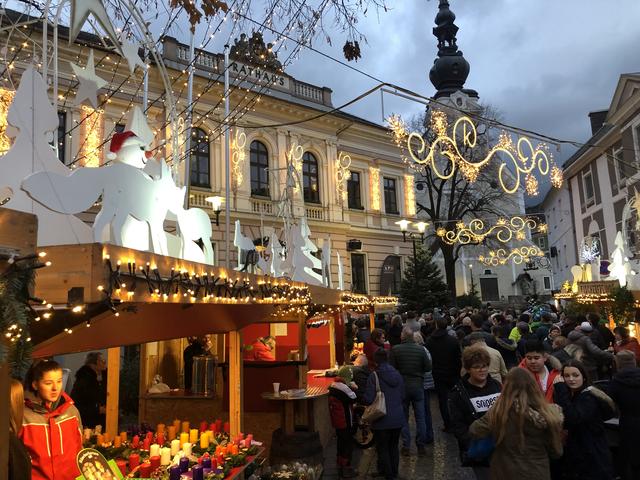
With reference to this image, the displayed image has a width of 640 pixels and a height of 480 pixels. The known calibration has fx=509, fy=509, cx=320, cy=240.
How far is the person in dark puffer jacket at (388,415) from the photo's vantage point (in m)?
6.30

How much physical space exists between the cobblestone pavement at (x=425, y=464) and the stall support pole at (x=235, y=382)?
158cm

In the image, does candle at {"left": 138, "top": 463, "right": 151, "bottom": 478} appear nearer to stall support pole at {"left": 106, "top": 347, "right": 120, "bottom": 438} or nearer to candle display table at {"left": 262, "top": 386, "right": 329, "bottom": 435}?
stall support pole at {"left": 106, "top": 347, "right": 120, "bottom": 438}

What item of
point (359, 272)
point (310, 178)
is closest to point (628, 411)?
point (310, 178)

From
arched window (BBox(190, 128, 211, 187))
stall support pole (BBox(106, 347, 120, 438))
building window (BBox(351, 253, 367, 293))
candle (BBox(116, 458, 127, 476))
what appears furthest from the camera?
building window (BBox(351, 253, 367, 293))

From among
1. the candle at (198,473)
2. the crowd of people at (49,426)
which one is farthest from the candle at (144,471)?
the crowd of people at (49,426)

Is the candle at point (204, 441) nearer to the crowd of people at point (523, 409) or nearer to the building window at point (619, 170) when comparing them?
the crowd of people at point (523, 409)

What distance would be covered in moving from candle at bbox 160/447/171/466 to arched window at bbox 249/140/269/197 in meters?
17.9

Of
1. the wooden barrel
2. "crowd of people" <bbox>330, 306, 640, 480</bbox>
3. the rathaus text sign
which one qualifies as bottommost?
the wooden barrel

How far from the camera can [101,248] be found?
2643 millimetres

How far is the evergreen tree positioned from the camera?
2409 cm

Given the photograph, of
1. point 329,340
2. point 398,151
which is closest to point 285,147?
point 398,151

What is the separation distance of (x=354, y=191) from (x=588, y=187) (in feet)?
49.6

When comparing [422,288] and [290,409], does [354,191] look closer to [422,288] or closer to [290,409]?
[422,288]

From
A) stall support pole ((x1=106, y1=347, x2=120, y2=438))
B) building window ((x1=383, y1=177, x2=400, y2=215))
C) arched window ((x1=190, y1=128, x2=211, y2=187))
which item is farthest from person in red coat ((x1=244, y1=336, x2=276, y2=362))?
building window ((x1=383, y1=177, x2=400, y2=215))
